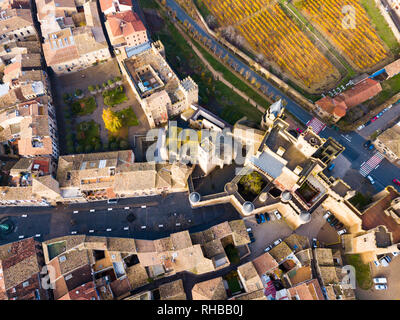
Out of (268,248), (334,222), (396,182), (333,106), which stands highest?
(333,106)

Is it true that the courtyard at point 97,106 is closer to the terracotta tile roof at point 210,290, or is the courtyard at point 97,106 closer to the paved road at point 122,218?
the paved road at point 122,218

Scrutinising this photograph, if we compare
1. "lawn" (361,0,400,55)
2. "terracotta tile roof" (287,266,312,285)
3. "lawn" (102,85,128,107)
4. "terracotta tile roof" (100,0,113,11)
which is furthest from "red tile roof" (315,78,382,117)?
"terracotta tile roof" (100,0,113,11)

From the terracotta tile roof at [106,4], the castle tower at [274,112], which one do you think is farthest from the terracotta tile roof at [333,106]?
the terracotta tile roof at [106,4]

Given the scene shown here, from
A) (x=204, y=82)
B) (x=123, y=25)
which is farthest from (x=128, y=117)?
(x=123, y=25)

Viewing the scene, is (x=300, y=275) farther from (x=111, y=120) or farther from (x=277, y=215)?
(x=111, y=120)

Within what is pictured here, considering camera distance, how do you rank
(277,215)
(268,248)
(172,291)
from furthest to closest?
(277,215), (268,248), (172,291)
